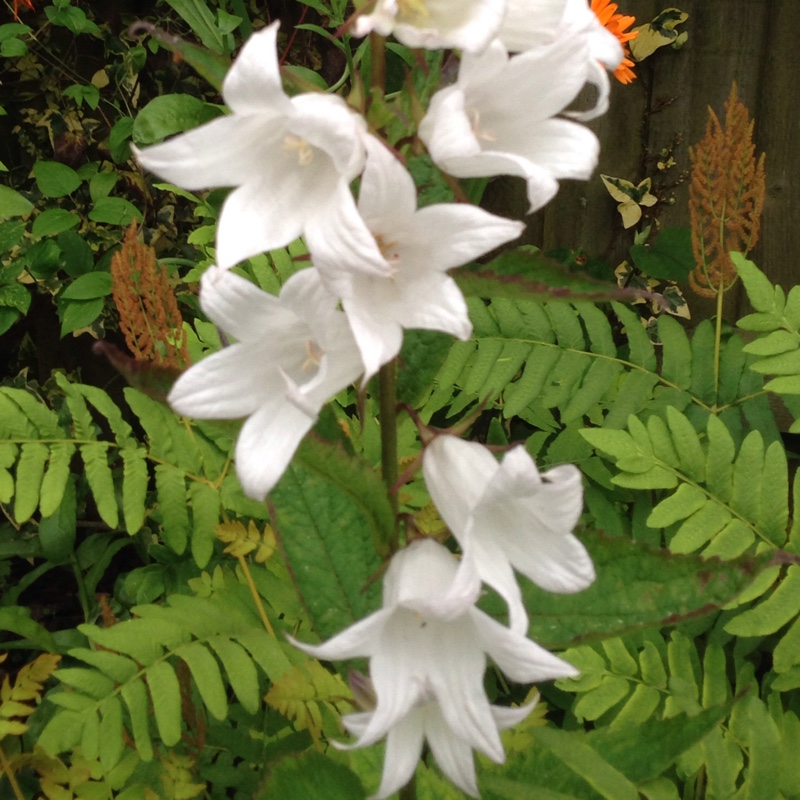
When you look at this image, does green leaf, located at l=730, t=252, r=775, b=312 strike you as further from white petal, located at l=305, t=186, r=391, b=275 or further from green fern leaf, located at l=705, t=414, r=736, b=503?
white petal, located at l=305, t=186, r=391, b=275

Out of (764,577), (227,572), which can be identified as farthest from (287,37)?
(764,577)

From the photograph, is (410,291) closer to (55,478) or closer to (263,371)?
(263,371)

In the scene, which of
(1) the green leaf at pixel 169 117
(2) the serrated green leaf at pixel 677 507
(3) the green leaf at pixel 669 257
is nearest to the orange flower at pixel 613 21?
(3) the green leaf at pixel 669 257

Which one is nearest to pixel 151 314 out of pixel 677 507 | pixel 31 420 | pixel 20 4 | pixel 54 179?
pixel 31 420

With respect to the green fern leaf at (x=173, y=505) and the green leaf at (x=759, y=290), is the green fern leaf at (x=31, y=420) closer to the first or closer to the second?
the green fern leaf at (x=173, y=505)

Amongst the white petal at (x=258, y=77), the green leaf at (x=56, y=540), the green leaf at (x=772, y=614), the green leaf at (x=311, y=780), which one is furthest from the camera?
the green leaf at (x=56, y=540)

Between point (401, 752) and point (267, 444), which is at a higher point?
point (267, 444)

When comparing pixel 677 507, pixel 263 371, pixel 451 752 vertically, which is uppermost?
pixel 263 371
